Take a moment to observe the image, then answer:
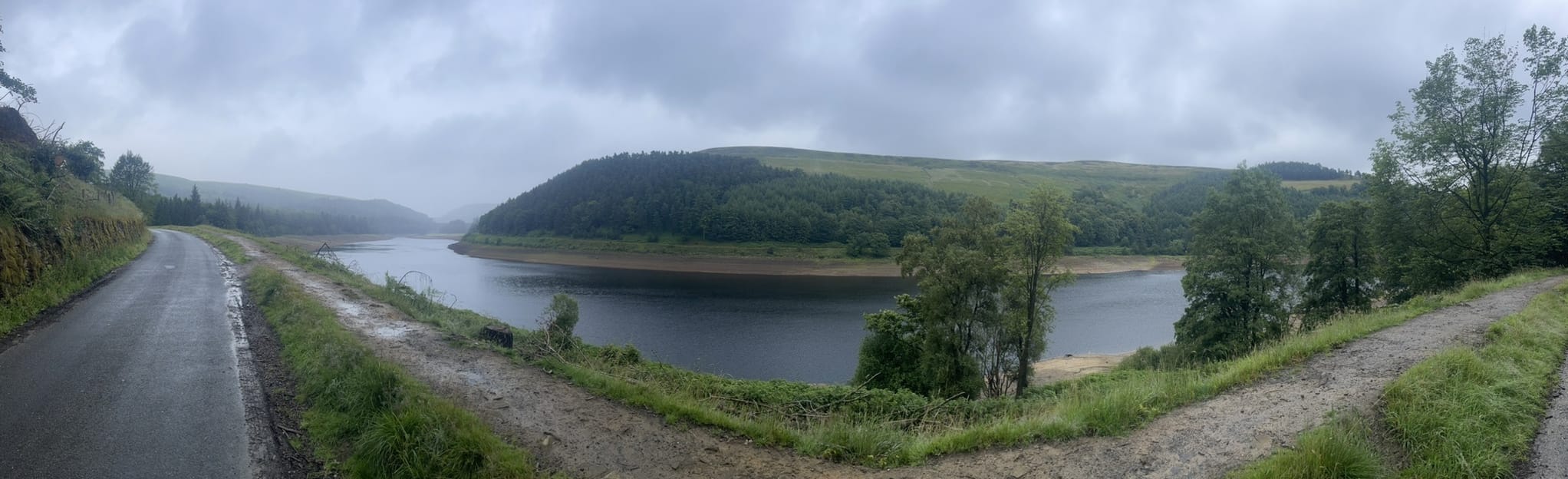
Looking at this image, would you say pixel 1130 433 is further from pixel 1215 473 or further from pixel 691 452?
pixel 691 452

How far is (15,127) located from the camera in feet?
62.7

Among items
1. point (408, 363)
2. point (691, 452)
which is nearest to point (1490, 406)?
point (691, 452)

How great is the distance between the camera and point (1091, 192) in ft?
372

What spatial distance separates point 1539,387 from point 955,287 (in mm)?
12458

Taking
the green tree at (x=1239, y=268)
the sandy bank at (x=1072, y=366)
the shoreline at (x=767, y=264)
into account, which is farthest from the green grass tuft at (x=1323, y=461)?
the shoreline at (x=767, y=264)

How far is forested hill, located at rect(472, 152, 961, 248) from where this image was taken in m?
77.1

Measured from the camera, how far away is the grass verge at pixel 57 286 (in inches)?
359

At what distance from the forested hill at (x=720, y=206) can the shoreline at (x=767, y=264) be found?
677 cm

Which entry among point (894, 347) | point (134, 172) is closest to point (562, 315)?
point (894, 347)

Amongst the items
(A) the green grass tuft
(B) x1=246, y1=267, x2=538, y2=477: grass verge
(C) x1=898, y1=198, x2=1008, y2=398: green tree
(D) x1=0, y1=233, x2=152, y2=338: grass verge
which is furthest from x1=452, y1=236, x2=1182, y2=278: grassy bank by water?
(B) x1=246, y1=267, x2=538, y2=477: grass verge

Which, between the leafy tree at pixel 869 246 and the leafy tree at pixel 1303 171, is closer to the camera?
the leafy tree at pixel 869 246

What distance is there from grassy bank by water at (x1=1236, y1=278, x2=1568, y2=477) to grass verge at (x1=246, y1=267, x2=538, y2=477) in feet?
18.5

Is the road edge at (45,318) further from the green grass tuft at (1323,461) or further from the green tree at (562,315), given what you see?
the green grass tuft at (1323,461)

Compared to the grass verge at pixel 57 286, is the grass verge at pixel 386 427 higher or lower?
lower
